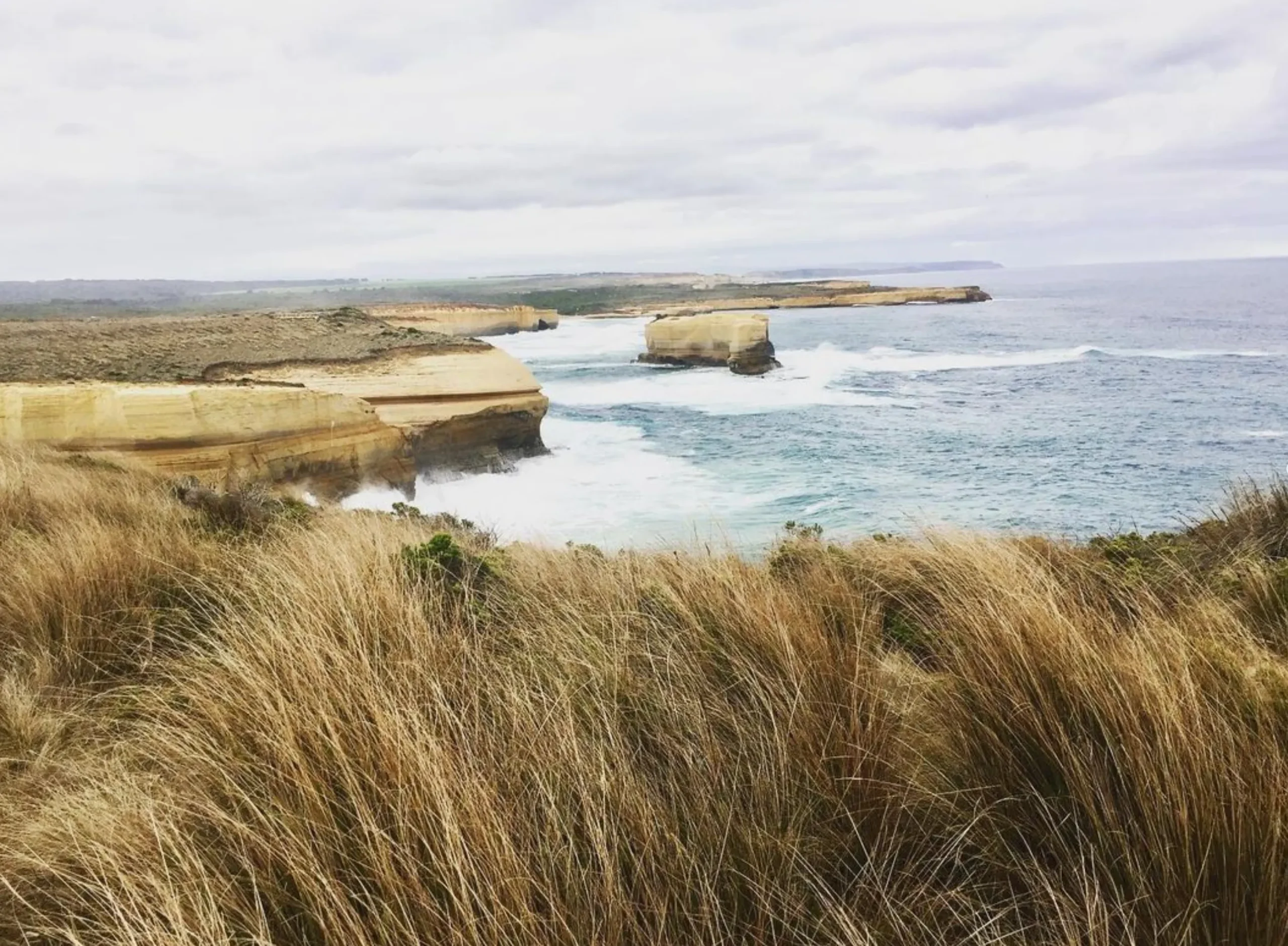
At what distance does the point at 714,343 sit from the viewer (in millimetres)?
44688

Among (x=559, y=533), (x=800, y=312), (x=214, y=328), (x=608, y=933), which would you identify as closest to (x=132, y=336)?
(x=214, y=328)

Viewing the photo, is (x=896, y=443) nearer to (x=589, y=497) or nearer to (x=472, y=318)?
(x=589, y=497)

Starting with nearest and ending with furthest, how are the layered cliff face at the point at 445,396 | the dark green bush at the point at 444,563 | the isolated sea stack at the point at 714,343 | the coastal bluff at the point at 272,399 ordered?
the dark green bush at the point at 444,563
the coastal bluff at the point at 272,399
the layered cliff face at the point at 445,396
the isolated sea stack at the point at 714,343

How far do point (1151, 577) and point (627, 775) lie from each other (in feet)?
12.6

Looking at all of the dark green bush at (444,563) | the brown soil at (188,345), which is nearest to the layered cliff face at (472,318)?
the brown soil at (188,345)

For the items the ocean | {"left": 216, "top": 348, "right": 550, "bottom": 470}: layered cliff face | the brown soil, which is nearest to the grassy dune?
the ocean

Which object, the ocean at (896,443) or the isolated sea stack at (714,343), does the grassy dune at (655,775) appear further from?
the isolated sea stack at (714,343)

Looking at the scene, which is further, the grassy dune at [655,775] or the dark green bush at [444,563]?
the dark green bush at [444,563]

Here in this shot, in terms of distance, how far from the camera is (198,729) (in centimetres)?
222

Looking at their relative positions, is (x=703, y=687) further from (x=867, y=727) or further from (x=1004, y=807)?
(x=1004, y=807)

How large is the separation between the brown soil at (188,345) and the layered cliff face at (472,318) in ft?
148

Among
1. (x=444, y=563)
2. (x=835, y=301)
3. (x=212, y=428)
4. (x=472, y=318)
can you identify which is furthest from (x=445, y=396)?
(x=835, y=301)

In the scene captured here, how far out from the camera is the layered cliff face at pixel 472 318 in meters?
69.6

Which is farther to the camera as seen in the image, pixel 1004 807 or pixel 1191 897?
pixel 1004 807
